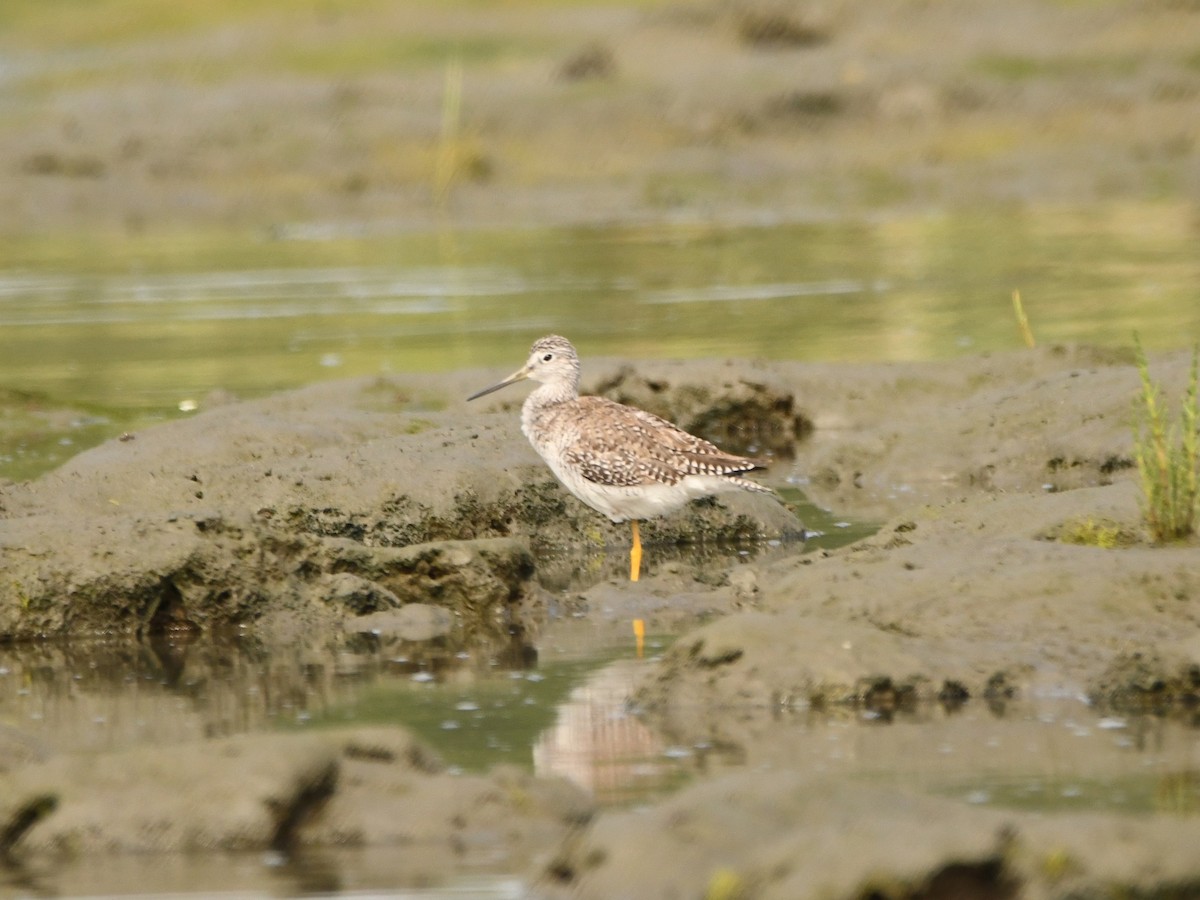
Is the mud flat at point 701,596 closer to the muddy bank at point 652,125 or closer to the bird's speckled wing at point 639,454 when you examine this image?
the bird's speckled wing at point 639,454

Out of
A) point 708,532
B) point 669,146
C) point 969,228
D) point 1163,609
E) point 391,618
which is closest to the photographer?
point 1163,609

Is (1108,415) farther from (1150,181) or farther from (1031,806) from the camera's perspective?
(1150,181)

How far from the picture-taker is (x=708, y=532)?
1271 cm

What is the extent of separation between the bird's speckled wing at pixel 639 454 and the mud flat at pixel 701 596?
633 millimetres

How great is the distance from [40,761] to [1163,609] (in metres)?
4.48

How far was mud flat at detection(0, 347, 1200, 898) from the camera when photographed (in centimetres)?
611

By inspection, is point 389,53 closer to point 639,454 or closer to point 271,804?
point 639,454

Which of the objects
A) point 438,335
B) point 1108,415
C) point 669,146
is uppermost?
point 669,146

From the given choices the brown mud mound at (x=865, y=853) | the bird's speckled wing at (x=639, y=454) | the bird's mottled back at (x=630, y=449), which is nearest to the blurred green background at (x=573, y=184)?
the bird's mottled back at (x=630, y=449)

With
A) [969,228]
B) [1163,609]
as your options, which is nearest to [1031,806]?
[1163,609]

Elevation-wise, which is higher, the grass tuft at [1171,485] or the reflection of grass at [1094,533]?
the grass tuft at [1171,485]

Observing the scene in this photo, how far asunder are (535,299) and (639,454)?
11.5m

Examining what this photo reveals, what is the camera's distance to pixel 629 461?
1141 centimetres

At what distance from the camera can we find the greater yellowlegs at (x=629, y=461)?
11.3 metres
